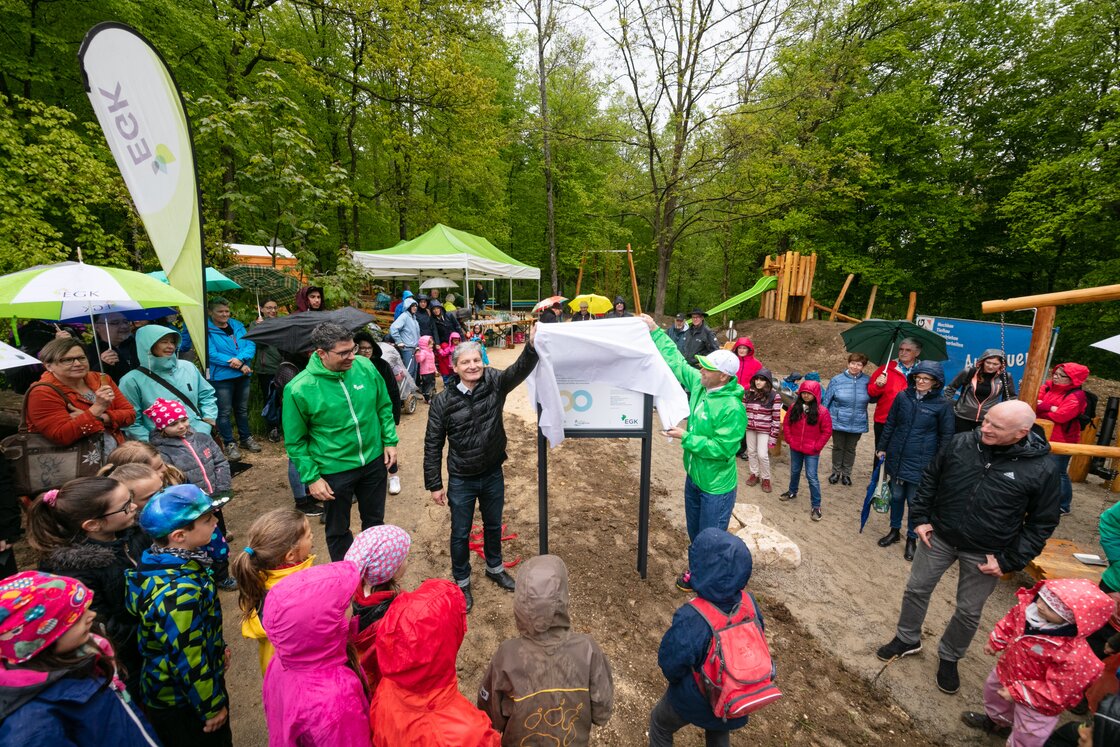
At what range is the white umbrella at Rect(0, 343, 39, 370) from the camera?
288 cm

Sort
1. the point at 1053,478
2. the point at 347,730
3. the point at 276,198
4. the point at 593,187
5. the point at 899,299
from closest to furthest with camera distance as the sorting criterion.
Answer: the point at 347,730 < the point at 1053,478 < the point at 276,198 < the point at 899,299 < the point at 593,187

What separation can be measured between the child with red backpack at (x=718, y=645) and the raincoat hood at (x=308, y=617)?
1.37 m

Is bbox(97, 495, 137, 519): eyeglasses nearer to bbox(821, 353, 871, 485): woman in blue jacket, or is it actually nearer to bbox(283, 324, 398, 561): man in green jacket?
bbox(283, 324, 398, 561): man in green jacket

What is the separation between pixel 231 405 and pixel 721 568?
22.0 ft

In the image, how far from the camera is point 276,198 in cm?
720

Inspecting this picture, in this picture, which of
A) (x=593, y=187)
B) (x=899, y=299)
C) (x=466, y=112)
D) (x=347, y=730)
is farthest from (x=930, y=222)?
(x=347, y=730)

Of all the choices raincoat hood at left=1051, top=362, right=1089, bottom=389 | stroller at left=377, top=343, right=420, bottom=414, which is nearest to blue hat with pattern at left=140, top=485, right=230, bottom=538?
stroller at left=377, top=343, right=420, bottom=414

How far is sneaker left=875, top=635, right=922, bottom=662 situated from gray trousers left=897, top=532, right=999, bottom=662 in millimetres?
32

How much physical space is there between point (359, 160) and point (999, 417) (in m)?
19.4

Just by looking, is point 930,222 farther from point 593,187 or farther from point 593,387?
point 593,387

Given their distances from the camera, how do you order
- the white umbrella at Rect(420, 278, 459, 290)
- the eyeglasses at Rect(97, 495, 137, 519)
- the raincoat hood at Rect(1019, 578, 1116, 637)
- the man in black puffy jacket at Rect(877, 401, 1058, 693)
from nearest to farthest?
1. the raincoat hood at Rect(1019, 578, 1116, 637)
2. the eyeglasses at Rect(97, 495, 137, 519)
3. the man in black puffy jacket at Rect(877, 401, 1058, 693)
4. the white umbrella at Rect(420, 278, 459, 290)

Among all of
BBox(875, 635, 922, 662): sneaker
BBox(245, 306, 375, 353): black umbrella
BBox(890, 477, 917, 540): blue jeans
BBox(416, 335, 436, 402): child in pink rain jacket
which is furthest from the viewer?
BBox(416, 335, 436, 402): child in pink rain jacket

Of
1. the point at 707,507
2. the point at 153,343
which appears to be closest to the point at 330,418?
the point at 153,343

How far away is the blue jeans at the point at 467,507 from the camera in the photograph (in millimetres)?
3393
